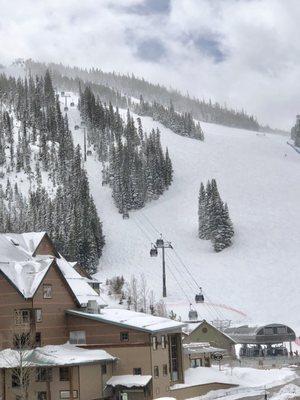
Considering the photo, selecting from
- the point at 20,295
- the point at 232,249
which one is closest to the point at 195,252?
the point at 232,249

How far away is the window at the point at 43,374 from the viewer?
2026 inches

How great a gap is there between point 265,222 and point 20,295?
95131 millimetres

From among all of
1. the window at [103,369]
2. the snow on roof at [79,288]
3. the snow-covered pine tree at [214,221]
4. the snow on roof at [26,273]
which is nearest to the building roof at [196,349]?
the snow on roof at [79,288]

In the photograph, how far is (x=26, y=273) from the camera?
57.4m

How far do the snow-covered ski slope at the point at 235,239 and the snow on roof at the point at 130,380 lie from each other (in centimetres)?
4573

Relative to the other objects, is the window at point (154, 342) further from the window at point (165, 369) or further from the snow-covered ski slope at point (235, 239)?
the snow-covered ski slope at point (235, 239)

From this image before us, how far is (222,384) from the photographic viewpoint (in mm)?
61812

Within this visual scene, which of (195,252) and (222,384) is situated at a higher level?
(195,252)

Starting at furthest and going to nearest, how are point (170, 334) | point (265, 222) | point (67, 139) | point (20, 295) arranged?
point (67, 139) < point (265, 222) < point (170, 334) < point (20, 295)

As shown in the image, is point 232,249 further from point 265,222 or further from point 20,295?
point 20,295

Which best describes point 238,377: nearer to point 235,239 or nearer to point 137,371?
point 137,371

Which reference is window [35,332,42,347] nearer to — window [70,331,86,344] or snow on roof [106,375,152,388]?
window [70,331,86,344]

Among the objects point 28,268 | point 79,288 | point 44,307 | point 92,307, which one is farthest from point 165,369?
point 28,268

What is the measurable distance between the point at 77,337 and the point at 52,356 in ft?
19.5
